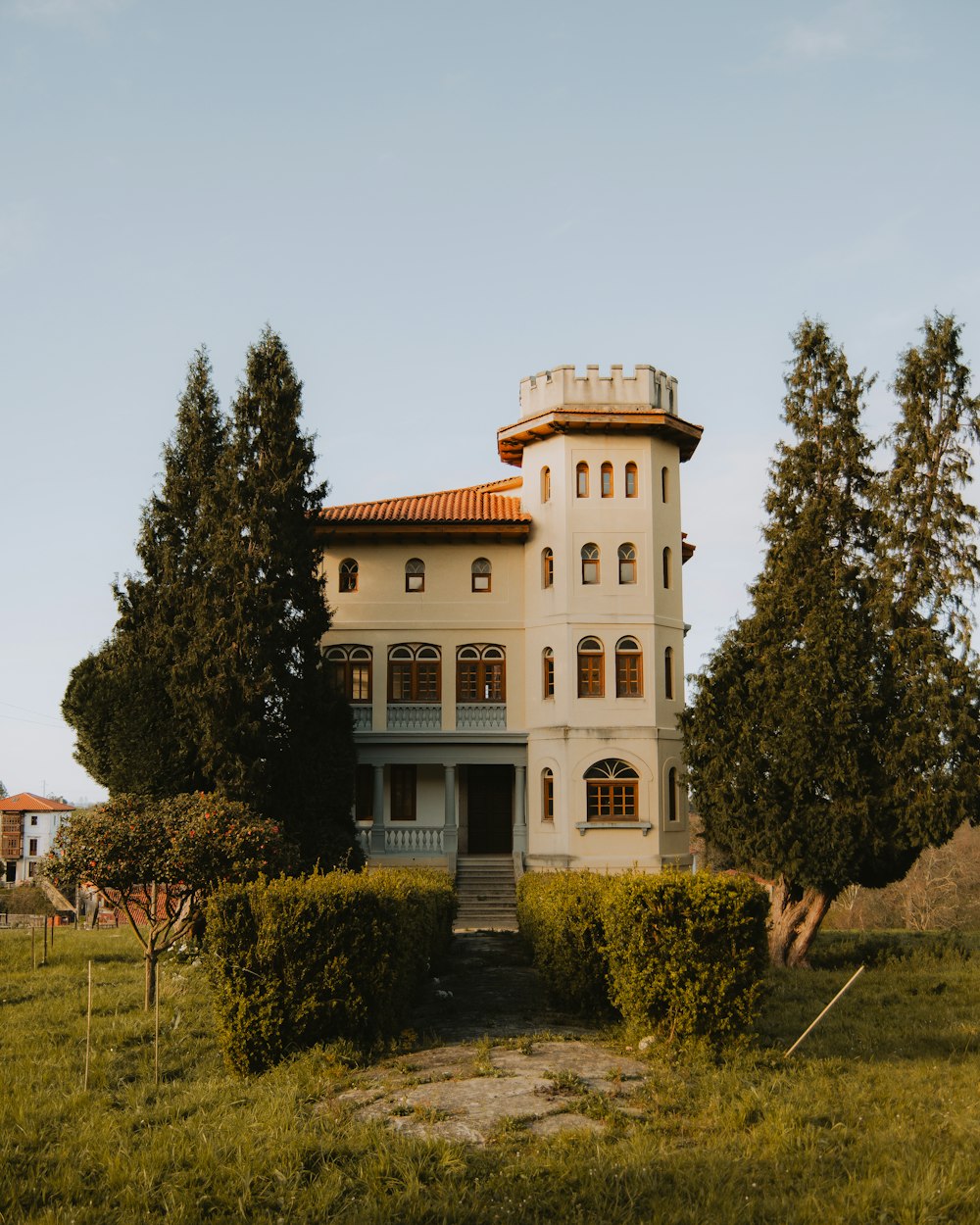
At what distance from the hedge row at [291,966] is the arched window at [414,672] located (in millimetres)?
20583

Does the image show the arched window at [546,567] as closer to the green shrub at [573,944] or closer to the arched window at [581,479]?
the arched window at [581,479]

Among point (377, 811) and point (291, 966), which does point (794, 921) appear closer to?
point (377, 811)

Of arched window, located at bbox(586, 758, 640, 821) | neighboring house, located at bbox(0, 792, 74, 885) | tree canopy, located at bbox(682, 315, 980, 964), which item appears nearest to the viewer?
tree canopy, located at bbox(682, 315, 980, 964)

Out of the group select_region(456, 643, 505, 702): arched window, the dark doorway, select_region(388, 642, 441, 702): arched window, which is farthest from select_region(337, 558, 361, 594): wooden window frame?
the dark doorway

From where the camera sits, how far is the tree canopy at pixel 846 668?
2073cm

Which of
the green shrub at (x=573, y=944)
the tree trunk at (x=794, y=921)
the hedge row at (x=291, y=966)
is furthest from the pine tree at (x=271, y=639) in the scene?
the hedge row at (x=291, y=966)

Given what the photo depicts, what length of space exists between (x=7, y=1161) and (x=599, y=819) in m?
22.2

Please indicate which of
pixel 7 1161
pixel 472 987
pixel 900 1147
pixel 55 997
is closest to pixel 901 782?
pixel 472 987

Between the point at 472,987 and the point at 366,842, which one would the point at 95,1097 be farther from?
the point at 366,842

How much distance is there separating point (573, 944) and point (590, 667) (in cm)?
1741

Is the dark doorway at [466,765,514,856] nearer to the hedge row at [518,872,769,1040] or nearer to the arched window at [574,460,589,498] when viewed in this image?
the arched window at [574,460,589,498]

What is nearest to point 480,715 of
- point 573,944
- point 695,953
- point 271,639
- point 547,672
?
point 547,672

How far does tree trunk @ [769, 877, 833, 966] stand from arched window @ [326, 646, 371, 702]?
13804 mm

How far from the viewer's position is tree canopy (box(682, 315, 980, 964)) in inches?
816
